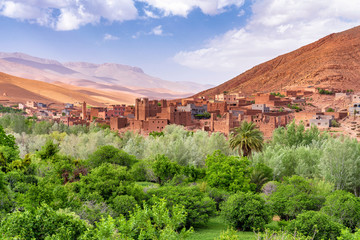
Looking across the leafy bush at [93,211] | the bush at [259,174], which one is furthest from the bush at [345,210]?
the leafy bush at [93,211]

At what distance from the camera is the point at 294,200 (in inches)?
623

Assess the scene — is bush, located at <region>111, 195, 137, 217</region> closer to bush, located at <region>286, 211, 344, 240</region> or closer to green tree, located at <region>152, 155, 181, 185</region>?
bush, located at <region>286, 211, 344, 240</region>

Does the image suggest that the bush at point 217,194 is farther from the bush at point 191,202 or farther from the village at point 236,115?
the village at point 236,115

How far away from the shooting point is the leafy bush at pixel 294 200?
1574 cm

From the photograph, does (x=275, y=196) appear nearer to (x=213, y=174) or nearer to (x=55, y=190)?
(x=213, y=174)

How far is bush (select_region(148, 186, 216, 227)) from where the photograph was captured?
14.8 meters

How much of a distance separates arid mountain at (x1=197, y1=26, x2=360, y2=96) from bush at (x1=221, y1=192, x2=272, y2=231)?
78.4 m

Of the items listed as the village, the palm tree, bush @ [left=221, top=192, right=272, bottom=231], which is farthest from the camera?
the village

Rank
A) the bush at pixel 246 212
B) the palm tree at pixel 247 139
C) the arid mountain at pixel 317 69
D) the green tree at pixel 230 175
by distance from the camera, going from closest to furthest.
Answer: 1. the bush at pixel 246 212
2. the green tree at pixel 230 175
3. the palm tree at pixel 247 139
4. the arid mountain at pixel 317 69

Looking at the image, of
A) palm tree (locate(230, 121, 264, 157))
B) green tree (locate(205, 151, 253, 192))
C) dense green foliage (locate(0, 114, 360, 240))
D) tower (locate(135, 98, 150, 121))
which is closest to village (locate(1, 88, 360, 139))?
tower (locate(135, 98, 150, 121))

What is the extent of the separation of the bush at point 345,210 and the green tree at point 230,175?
5.04 m

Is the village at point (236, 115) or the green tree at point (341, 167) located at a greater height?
the village at point (236, 115)

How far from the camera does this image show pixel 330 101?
68.9m

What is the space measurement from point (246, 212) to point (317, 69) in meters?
94.2
